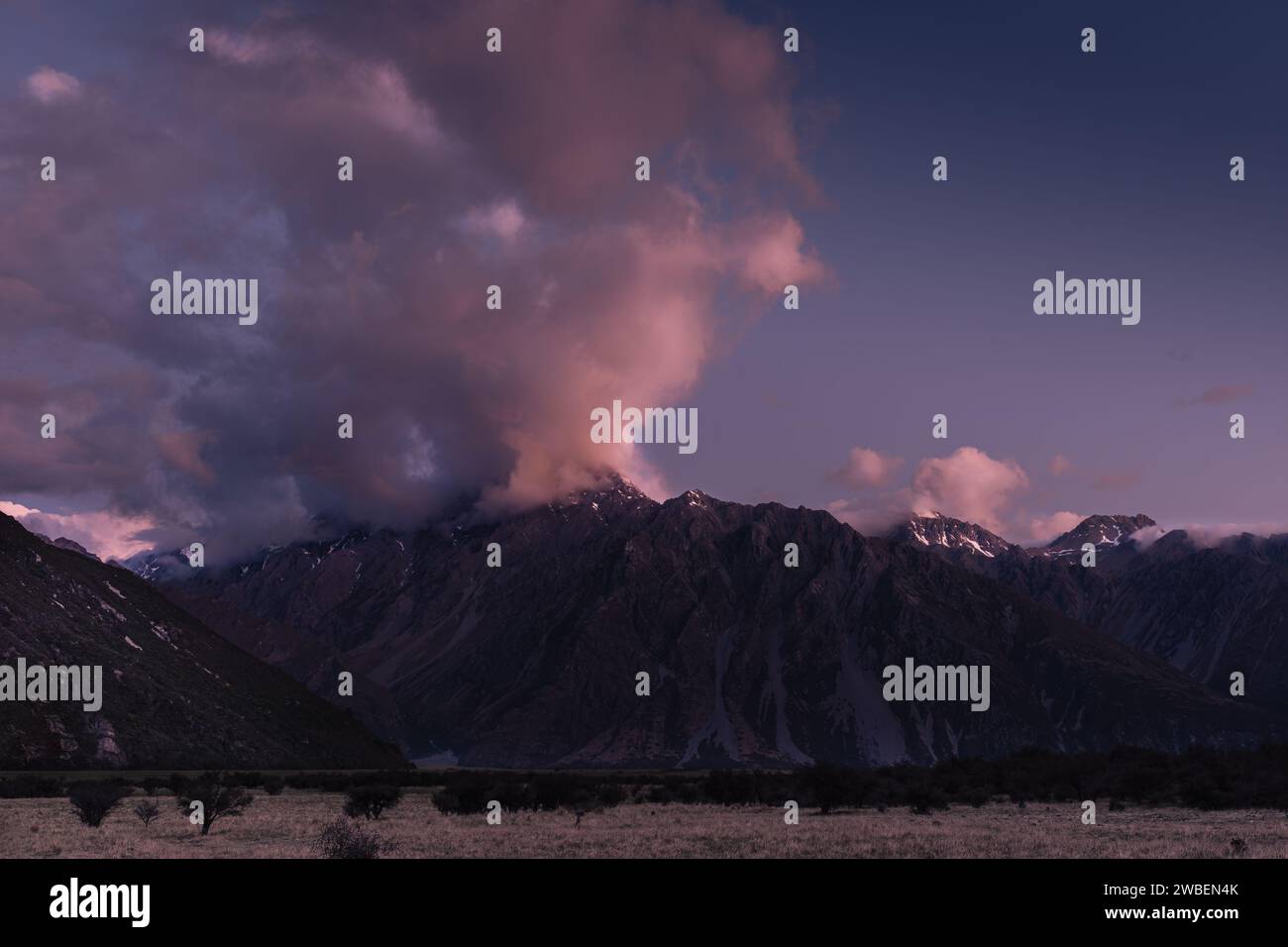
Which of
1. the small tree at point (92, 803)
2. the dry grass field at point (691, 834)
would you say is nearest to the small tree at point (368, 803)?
the dry grass field at point (691, 834)

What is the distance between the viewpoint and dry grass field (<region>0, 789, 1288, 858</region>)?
139ft

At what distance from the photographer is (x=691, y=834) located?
5088cm

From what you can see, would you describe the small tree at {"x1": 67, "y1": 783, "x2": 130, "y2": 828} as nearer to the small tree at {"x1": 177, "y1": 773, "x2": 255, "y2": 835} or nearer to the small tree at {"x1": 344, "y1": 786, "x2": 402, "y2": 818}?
the small tree at {"x1": 177, "y1": 773, "x2": 255, "y2": 835}

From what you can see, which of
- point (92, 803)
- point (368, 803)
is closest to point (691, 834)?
point (368, 803)

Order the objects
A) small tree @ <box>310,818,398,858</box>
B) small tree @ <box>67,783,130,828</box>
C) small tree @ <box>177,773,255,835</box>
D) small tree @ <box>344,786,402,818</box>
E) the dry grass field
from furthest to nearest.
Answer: small tree @ <box>344,786,402,818</box>, small tree @ <box>177,773,255,835</box>, small tree @ <box>67,783,130,828</box>, the dry grass field, small tree @ <box>310,818,398,858</box>

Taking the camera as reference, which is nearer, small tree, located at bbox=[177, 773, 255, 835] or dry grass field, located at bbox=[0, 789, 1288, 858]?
dry grass field, located at bbox=[0, 789, 1288, 858]

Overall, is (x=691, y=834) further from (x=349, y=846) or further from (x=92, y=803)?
(x=92, y=803)

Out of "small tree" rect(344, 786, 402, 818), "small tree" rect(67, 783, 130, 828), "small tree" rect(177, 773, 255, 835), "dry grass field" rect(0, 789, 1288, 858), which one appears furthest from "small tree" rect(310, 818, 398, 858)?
"small tree" rect(344, 786, 402, 818)

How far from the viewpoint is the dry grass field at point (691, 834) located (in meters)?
42.3

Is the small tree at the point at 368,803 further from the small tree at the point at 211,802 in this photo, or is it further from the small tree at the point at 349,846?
the small tree at the point at 349,846

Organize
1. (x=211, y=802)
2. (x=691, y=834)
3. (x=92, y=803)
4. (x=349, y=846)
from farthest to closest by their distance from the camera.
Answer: (x=211, y=802), (x=92, y=803), (x=691, y=834), (x=349, y=846)
